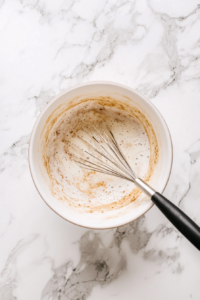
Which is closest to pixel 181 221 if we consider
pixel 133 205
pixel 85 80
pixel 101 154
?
pixel 133 205

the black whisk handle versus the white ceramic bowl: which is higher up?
the white ceramic bowl

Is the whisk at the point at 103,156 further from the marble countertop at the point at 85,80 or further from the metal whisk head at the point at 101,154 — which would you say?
the marble countertop at the point at 85,80

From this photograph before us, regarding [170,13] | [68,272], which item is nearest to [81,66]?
[170,13]

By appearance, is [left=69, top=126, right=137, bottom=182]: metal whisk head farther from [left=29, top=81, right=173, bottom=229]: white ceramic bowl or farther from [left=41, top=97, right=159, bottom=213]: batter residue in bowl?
[left=29, top=81, right=173, bottom=229]: white ceramic bowl

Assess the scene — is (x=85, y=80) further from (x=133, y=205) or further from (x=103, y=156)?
(x=133, y=205)

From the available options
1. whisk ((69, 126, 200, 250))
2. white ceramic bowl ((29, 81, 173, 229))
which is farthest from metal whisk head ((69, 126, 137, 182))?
white ceramic bowl ((29, 81, 173, 229))

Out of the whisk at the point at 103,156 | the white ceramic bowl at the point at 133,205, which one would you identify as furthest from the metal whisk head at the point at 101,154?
the white ceramic bowl at the point at 133,205

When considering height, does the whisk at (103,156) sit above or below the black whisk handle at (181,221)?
above
